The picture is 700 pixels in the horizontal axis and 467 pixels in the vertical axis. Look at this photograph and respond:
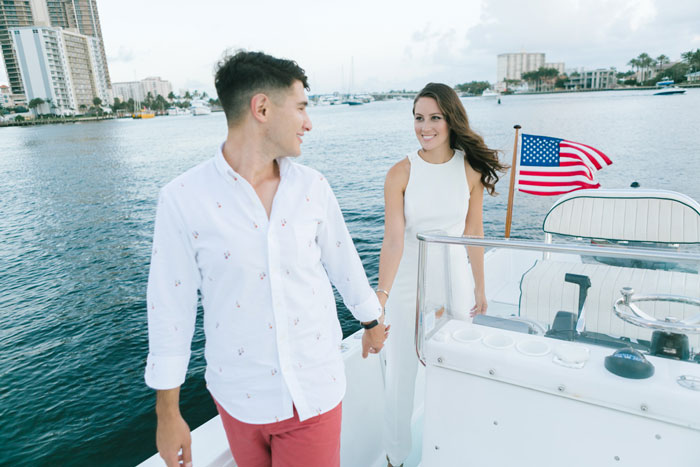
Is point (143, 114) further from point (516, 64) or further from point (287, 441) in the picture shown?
point (287, 441)

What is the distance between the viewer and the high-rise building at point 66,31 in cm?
10619

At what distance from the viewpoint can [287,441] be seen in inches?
51.0

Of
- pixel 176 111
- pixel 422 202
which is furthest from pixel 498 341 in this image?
pixel 176 111

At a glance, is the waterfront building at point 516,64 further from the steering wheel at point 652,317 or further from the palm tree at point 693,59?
the steering wheel at point 652,317

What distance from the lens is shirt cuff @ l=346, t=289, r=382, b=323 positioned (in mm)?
1548

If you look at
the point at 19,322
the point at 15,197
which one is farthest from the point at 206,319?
the point at 15,197

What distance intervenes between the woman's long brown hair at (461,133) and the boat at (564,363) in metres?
0.52

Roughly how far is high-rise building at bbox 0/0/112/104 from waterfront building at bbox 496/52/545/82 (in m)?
110

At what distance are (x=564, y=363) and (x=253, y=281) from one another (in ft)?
3.28

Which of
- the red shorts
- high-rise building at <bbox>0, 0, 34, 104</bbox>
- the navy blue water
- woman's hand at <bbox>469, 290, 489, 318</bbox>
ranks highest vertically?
high-rise building at <bbox>0, 0, 34, 104</bbox>

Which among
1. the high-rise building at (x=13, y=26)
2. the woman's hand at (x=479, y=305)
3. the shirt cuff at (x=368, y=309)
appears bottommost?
the woman's hand at (x=479, y=305)

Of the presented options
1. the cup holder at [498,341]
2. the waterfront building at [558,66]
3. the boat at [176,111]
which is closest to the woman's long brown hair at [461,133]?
the cup holder at [498,341]

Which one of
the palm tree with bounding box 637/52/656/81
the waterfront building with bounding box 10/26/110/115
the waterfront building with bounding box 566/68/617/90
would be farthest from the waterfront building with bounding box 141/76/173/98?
the palm tree with bounding box 637/52/656/81

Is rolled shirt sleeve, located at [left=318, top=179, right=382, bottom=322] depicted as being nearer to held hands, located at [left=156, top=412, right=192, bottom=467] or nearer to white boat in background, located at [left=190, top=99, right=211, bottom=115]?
held hands, located at [left=156, top=412, right=192, bottom=467]
